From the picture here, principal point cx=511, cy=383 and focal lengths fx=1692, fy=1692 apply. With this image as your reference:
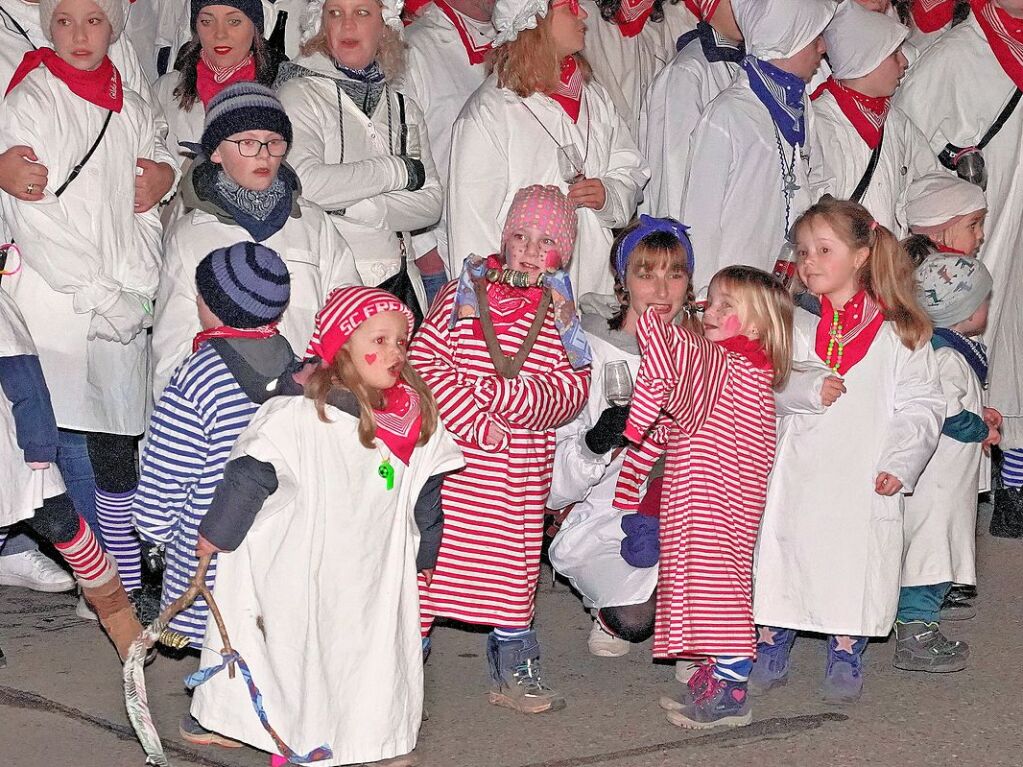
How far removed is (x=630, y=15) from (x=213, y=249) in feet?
10.9

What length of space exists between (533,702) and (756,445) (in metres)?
1.14

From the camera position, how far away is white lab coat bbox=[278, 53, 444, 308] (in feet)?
21.4

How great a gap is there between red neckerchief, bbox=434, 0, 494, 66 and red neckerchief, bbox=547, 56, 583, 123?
93cm

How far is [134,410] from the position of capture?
646 centimetres

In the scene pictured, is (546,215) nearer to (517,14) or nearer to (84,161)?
(517,14)

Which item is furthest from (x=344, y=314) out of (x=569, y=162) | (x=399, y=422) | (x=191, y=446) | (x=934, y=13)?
(x=934, y=13)

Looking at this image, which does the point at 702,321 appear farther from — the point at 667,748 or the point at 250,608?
the point at 250,608

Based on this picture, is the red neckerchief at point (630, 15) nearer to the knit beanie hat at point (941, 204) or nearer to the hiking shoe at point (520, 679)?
the knit beanie hat at point (941, 204)

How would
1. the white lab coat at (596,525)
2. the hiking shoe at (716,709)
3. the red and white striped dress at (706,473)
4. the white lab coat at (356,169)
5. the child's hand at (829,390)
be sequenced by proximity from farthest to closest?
the white lab coat at (356,169) < the white lab coat at (596,525) < the child's hand at (829,390) < the hiking shoe at (716,709) < the red and white striped dress at (706,473)

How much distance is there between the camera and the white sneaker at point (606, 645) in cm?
631

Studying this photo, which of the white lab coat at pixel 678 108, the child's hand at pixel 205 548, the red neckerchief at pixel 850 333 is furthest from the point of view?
the white lab coat at pixel 678 108

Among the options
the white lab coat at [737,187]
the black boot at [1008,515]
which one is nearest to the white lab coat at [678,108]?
the white lab coat at [737,187]

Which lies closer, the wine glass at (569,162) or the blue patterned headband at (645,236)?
the blue patterned headband at (645,236)

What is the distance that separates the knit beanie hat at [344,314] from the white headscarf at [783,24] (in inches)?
105
